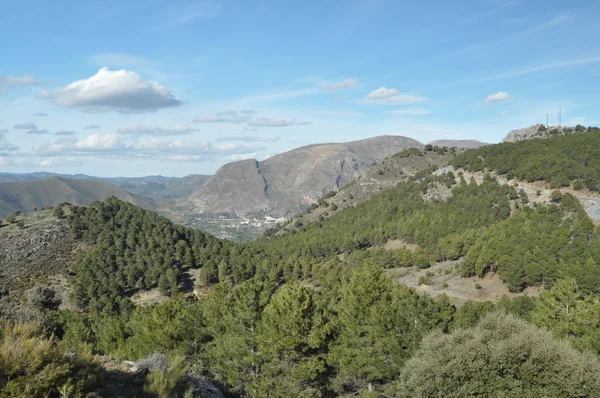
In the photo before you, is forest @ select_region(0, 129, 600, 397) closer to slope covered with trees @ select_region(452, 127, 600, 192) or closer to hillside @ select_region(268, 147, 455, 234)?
slope covered with trees @ select_region(452, 127, 600, 192)

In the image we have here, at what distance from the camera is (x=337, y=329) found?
2608 cm

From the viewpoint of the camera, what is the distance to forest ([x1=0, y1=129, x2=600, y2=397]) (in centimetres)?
1538

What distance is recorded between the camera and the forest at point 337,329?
15.4m

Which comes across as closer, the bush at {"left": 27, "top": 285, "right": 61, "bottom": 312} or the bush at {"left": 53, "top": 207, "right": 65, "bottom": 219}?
the bush at {"left": 27, "top": 285, "right": 61, "bottom": 312}

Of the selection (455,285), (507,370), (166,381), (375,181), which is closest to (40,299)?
(166,381)

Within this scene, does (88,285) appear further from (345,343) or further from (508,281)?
(508,281)

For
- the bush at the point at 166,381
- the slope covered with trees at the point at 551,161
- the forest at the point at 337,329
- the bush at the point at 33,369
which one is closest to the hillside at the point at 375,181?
the slope covered with trees at the point at 551,161

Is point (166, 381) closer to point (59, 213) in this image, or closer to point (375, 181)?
point (59, 213)

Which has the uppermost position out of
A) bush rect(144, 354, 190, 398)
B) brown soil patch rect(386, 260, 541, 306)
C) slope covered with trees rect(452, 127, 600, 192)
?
slope covered with trees rect(452, 127, 600, 192)

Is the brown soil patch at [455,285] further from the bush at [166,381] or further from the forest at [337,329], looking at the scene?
the bush at [166,381]

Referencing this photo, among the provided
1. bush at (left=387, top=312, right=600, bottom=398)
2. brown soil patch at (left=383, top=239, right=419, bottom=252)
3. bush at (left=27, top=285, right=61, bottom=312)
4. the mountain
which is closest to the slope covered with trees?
the mountain

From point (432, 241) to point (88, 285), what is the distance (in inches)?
2639

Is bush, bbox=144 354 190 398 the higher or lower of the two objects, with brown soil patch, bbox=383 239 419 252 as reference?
higher

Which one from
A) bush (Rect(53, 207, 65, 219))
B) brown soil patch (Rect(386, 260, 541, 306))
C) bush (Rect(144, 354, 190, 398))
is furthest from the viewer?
bush (Rect(53, 207, 65, 219))
